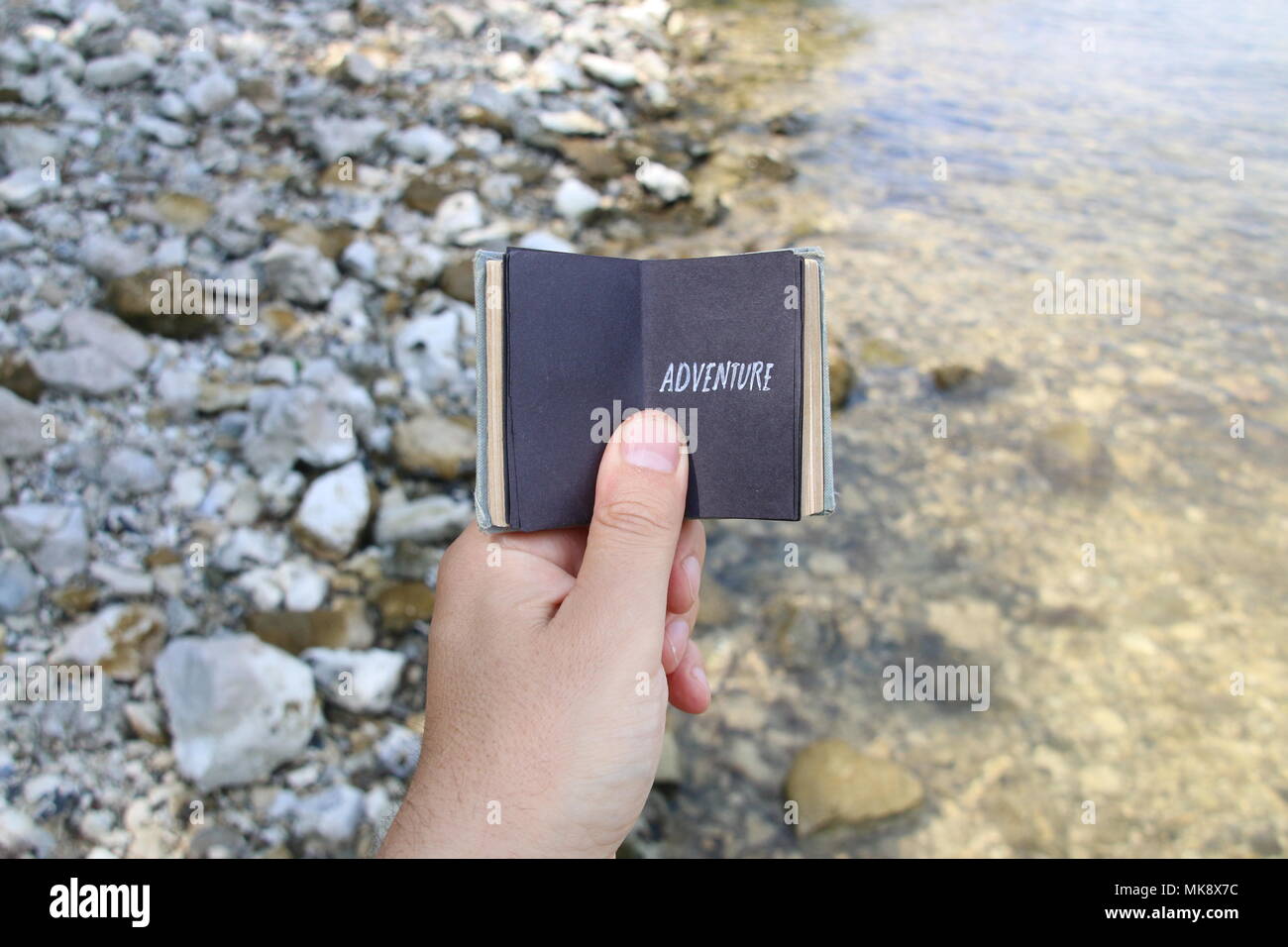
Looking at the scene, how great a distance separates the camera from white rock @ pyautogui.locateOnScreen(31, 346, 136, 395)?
2611mm

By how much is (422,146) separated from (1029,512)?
3.17 metres

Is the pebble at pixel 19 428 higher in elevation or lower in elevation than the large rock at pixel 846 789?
higher

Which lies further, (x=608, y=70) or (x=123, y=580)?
(x=608, y=70)

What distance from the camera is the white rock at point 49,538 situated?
86.4 inches

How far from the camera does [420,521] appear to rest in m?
2.53

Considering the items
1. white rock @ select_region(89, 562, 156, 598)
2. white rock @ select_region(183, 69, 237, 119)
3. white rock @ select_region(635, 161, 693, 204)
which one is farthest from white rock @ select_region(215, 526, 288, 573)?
white rock @ select_region(635, 161, 693, 204)

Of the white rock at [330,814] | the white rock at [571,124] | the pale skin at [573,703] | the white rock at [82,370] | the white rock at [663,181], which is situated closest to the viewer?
the pale skin at [573,703]

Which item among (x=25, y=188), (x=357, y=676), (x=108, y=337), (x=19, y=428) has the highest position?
(x=25, y=188)

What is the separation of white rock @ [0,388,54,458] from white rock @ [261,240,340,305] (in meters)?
0.92

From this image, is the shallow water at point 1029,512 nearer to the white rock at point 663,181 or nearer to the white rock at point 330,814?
the white rock at point 663,181

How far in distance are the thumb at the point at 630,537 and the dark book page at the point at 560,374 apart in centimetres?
6

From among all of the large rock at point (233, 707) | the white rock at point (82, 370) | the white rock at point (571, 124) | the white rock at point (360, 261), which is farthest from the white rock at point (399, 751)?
the white rock at point (571, 124)

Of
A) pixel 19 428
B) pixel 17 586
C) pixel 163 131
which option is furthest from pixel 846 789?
pixel 163 131

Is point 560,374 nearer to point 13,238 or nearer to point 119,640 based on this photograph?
point 119,640
